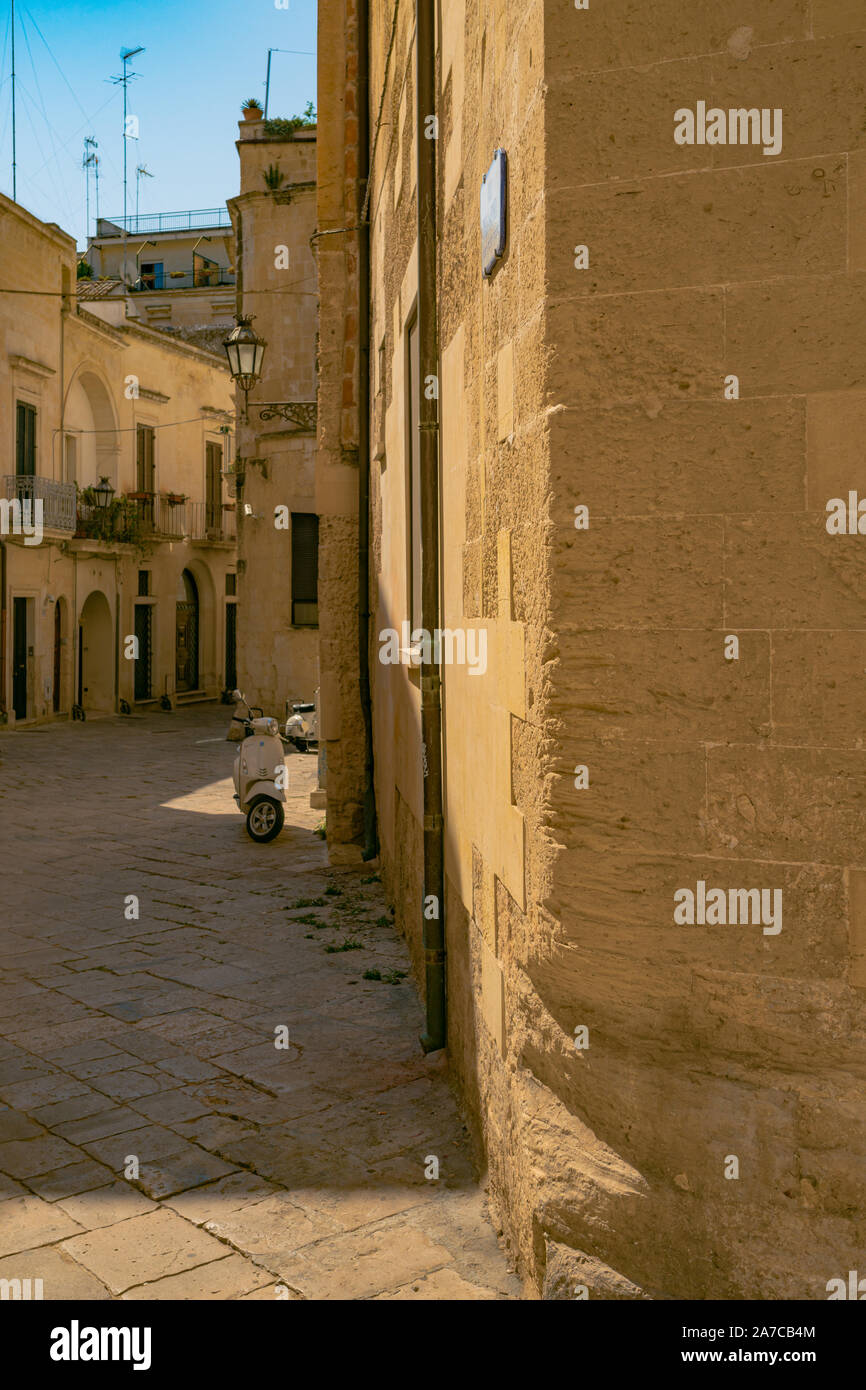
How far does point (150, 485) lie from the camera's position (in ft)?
89.9

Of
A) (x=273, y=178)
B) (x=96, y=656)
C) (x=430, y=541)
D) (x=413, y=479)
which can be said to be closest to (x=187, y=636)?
(x=96, y=656)

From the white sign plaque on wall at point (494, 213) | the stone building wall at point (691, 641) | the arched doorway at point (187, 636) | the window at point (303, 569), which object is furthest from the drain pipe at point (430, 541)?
the arched doorway at point (187, 636)

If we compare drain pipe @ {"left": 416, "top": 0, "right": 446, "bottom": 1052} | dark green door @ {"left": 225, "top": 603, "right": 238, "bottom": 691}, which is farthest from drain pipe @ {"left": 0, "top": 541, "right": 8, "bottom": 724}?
drain pipe @ {"left": 416, "top": 0, "right": 446, "bottom": 1052}

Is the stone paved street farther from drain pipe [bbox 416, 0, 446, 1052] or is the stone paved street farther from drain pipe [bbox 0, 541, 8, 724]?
drain pipe [bbox 0, 541, 8, 724]

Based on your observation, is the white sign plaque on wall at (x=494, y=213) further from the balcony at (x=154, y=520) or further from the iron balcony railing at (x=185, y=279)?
the iron balcony railing at (x=185, y=279)

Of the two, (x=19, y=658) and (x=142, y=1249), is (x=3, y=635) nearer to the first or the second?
(x=19, y=658)

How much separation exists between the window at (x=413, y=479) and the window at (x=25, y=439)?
1741 centimetres

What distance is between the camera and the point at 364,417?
9469 millimetres

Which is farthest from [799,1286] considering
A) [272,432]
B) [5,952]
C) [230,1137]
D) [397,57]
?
[272,432]

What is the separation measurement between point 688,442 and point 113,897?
6585 mm

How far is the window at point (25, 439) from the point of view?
22.0 metres

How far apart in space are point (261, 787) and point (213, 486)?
21.1 meters

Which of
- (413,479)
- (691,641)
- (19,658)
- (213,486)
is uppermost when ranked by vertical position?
(213,486)

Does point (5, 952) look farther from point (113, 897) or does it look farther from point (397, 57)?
point (397, 57)
